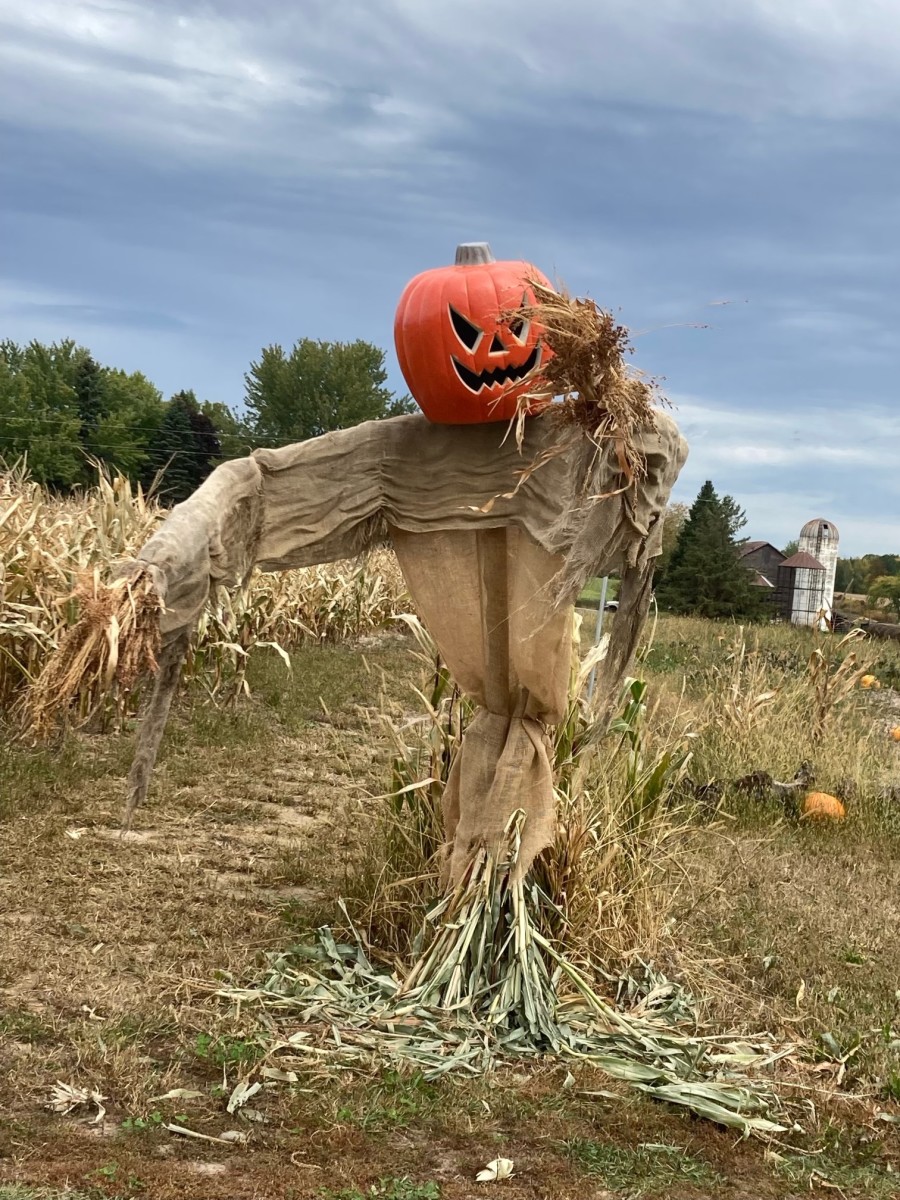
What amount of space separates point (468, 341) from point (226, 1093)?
2.20 metres

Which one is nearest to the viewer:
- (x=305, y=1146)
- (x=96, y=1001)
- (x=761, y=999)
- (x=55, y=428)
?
(x=305, y=1146)

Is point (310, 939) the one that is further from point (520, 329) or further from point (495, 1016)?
point (520, 329)

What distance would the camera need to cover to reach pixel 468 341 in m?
3.25

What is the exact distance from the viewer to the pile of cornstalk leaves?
11.4 feet

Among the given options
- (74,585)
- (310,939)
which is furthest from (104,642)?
(74,585)

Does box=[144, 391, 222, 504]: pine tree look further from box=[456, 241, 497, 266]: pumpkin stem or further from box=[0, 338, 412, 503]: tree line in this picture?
box=[456, 241, 497, 266]: pumpkin stem

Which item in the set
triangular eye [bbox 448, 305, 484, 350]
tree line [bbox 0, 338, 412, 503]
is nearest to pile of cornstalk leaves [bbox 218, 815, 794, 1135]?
triangular eye [bbox 448, 305, 484, 350]

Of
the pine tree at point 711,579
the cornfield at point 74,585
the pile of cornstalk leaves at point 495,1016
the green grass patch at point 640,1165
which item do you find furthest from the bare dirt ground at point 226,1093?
the pine tree at point 711,579

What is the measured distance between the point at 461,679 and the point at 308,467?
0.88 meters

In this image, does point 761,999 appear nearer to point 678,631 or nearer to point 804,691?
point 804,691

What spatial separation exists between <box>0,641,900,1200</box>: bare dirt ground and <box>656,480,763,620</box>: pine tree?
17496 mm

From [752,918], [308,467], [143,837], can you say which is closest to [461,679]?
[308,467]

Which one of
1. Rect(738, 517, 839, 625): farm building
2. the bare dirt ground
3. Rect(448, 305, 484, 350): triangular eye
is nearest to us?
the bare dirt ground

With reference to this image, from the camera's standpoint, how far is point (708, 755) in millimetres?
7906
